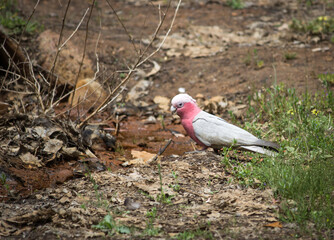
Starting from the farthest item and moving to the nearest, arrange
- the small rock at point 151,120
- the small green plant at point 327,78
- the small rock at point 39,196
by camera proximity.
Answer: the small rock at point 151,120
the small green plant at point 327,78
the small rock at point 39,196

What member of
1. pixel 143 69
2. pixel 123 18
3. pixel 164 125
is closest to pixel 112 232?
pixel 164 125

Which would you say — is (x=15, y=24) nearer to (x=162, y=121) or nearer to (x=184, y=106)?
(x=162, y=121)

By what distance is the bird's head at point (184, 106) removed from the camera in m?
4.38

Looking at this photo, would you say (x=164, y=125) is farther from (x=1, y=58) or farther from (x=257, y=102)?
(x=1, y=58)

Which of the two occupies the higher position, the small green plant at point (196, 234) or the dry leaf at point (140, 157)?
the small green plant at point (196, 234)

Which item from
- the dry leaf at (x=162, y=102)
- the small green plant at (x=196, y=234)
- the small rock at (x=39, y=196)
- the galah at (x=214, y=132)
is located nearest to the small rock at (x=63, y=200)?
the small rock at (x=39, y=196)

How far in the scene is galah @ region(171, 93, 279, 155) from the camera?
4102 millimetres

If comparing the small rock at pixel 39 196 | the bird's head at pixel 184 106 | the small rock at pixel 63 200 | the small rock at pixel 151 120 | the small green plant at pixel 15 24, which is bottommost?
the small rock at pixel 151 120

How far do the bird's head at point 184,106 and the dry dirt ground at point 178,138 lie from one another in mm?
487

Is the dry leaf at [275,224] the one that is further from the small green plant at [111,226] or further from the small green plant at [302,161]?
the small green plant at [111,226]

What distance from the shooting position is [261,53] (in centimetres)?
748

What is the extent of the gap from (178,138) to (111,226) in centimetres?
285

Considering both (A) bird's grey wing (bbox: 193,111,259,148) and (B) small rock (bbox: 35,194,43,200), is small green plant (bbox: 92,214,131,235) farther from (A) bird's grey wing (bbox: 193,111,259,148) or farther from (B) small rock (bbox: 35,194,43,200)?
(A) bird's grey wing (bbox: 193,111,259,148)

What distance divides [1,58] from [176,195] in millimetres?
4134
